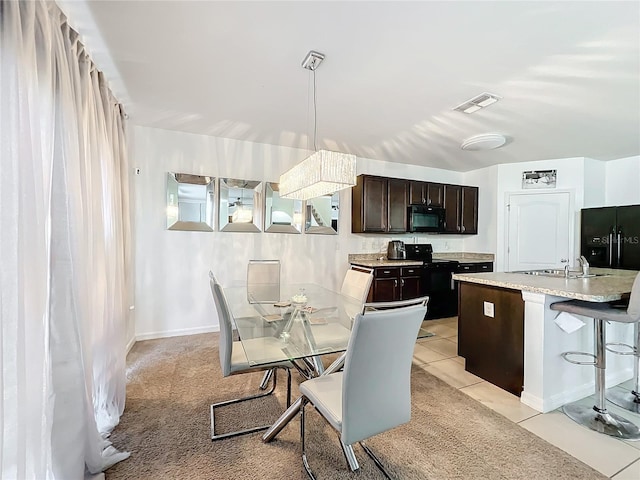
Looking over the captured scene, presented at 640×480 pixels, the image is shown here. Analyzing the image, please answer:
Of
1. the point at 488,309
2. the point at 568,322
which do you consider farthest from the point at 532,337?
the point at 488,309

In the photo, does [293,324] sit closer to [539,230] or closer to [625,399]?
[625,399]

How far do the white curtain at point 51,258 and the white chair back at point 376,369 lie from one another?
4.03 ft

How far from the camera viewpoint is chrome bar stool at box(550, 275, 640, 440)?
72.0 inches

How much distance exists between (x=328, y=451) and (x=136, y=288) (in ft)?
9.48

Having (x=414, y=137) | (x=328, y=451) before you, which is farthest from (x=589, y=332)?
(x=414, y=137)

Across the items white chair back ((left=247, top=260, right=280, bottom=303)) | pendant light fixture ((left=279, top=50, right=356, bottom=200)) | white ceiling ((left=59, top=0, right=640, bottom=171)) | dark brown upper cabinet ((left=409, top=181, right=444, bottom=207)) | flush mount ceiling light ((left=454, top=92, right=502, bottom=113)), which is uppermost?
white ceiling ((left=59, top=0, right=640, bottom=171))

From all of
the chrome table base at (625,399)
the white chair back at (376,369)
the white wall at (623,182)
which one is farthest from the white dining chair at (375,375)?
the white wall at (623,182)

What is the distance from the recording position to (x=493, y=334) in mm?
2518

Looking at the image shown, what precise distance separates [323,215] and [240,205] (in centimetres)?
123

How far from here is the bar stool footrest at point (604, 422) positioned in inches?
74.2

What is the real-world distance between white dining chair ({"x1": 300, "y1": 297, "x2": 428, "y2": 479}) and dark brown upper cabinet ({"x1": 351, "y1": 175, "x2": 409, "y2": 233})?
3222 millimetres

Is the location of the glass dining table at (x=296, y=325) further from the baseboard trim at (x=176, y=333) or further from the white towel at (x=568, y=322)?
the white towel at (x=568, y=322)

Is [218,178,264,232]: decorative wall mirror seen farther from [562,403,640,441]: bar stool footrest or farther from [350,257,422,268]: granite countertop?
[562,403,640,441]: bar stool footrest

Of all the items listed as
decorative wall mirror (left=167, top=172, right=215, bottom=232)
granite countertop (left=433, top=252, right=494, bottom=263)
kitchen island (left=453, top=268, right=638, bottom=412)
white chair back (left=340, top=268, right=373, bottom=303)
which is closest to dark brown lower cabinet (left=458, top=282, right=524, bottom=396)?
kitchen island (left=453, top=268, right=638, bottom=412)
